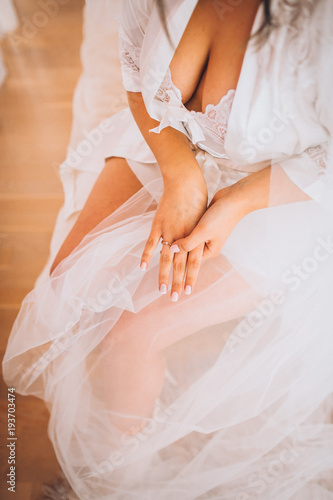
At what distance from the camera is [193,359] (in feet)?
2.30

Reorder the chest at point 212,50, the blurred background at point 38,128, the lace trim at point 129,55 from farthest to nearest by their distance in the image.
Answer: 1. the blurred background at point 38,128
2. the lace trim at point 129,55
3. the chest at point 212,50

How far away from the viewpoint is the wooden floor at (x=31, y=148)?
1.00 metres

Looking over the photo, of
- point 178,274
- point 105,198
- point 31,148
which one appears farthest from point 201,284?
point 31,148

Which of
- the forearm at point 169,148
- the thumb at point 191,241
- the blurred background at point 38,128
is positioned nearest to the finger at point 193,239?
the thumb at point 191,241

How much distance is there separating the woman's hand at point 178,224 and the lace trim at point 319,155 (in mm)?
172

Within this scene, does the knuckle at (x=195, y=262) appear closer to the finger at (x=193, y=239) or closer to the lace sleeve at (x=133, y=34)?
A: the finger at (x=193, y=239)

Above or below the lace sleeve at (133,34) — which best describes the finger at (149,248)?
below

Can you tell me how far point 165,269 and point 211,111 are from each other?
0.26 meters

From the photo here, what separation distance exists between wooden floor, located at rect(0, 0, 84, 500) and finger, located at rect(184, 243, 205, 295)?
0.59 metres

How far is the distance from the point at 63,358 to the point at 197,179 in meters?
0.42

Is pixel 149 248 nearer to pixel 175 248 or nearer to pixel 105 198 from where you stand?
pixel 175 248

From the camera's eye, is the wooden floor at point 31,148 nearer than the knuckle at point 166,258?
No

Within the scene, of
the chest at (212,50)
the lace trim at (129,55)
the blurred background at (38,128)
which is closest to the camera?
the chest at (212,50)

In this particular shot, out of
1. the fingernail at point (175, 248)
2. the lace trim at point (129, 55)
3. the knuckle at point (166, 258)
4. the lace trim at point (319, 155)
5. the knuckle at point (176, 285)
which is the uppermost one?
the lace trim at point (319, 155)
